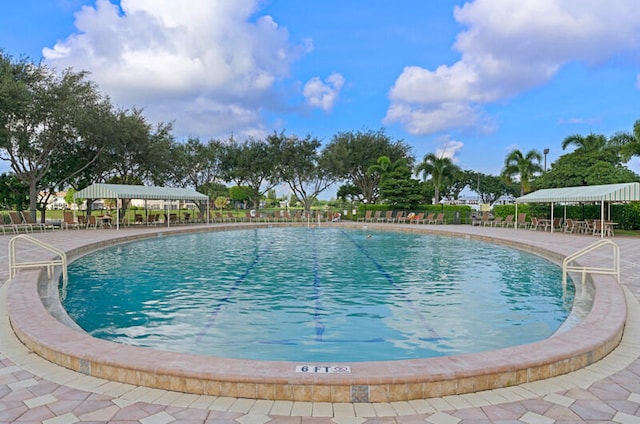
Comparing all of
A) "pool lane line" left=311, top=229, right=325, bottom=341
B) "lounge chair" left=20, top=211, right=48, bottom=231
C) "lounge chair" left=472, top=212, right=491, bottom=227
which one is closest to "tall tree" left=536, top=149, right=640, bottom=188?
"lounge chair" left=472, top=212, right=491, bottom=227

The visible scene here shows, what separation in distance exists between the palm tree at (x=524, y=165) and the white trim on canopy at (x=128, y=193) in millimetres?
23065

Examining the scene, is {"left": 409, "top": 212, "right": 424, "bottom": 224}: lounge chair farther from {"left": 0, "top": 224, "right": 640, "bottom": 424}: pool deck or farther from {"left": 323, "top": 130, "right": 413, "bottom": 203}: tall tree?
{"left": 0, "top": 224, "right": 640, "bottom": 424}: pool deck

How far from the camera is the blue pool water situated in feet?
17.6

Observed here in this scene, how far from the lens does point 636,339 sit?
4.62 m

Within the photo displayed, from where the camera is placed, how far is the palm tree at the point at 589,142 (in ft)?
91.7

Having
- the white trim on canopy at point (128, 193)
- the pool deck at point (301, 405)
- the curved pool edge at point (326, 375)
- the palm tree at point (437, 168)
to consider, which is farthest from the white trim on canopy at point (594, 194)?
the white trim on canopy at point (128, 193)

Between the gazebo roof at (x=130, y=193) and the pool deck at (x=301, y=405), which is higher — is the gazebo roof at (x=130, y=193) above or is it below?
above

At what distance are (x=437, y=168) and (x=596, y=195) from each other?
15568 millimetres

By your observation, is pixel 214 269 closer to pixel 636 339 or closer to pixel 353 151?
pixel 636 339

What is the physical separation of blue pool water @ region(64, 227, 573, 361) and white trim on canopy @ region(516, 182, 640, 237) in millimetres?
6566

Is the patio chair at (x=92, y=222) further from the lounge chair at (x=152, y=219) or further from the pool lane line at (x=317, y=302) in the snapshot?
the pool lane line at (x=317, y=302)

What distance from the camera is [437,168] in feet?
106

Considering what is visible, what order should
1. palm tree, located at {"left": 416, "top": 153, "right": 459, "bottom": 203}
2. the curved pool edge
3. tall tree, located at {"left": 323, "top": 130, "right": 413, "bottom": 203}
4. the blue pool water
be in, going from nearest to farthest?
the curved pool edge → the blue pool water → palm tree, located at {"left": 416, "top": 153, "right": 459, "bottom": 203} → tall tree, located at {"left": 323, "top": 130, "right": 413, "bottom": 203}

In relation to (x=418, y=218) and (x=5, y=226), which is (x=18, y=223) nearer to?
(x=5, y=226)
